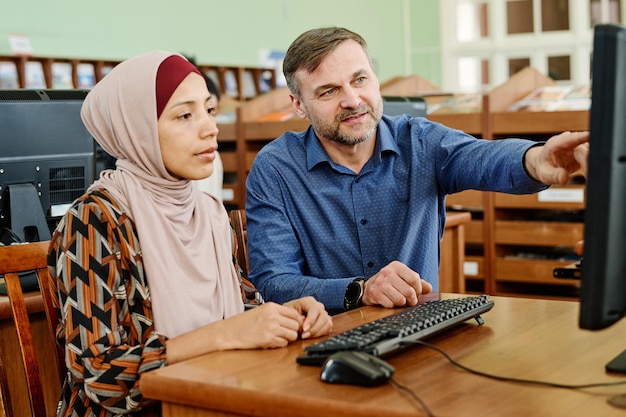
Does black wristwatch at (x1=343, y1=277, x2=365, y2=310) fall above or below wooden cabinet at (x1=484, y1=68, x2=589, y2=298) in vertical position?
above

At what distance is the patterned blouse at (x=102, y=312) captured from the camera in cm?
135

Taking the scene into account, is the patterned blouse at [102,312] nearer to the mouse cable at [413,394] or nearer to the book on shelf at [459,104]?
the mouse cable at [413,394]

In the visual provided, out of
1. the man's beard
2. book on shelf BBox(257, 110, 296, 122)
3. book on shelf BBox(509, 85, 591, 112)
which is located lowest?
book on shelf BBox(257, 110, 296, 122)

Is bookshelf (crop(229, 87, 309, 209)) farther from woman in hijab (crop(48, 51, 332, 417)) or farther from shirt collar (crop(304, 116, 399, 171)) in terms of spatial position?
woman in hijab (crop(48, 51, 332, 417))

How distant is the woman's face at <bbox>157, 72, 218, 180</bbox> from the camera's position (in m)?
1.60

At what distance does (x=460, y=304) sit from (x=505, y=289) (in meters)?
3.17

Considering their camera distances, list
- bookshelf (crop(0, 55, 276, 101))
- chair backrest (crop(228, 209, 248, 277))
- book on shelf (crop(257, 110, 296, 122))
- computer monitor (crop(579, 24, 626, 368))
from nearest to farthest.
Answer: computer monitor (crop(579, 24, 626, 368)) < chair backrest (crop(228, 209, 248, 277)) < book on shelf (crop(257, 110, 296, 122)) < bookshelf (crop(0, 55, 276, 101))

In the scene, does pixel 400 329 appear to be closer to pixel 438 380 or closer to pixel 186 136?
pixel 438 380

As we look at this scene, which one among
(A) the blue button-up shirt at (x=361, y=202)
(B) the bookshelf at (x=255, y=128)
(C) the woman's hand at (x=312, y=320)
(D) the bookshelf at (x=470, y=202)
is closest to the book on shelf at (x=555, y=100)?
(D) the bookshelf at (x=470, y=202)

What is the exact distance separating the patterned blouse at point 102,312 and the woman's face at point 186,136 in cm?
15

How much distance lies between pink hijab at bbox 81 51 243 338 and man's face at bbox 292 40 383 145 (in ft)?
1.69

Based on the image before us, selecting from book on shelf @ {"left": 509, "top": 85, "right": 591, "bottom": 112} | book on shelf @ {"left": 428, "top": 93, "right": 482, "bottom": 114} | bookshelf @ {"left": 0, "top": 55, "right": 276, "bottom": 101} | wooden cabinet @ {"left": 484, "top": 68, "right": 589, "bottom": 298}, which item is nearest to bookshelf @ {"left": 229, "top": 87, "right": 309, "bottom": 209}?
book on shelf @ {"left": 428, "top": 93, "right": 482, "bottom": 114}

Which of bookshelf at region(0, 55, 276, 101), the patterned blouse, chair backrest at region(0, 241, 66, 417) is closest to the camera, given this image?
the patterned blouse

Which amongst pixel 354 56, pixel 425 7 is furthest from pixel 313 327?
pixel 425 7
